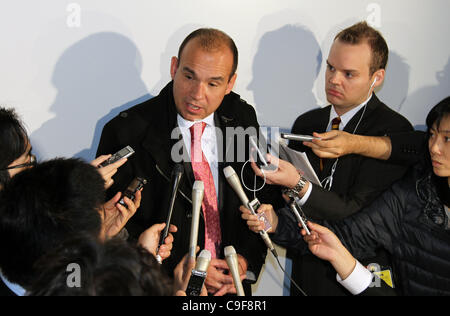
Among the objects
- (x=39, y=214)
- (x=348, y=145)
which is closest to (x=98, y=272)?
(x=39, y=214)

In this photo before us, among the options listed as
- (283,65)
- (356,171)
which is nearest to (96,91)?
(283,65)

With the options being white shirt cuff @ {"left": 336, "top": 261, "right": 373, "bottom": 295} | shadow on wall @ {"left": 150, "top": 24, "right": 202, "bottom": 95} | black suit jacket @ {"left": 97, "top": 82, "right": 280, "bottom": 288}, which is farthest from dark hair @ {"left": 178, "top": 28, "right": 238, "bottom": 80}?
white shirt cuff @ {"left": 336, "top": 261, "right": 373, "bottom": 295}

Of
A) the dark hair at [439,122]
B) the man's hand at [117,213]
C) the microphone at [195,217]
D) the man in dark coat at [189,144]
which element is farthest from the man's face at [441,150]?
the man's hand at [117,213]

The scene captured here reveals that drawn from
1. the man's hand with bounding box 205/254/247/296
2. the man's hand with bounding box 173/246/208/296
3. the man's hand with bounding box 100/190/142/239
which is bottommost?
the man's hand with bounding box 205/254/247/296

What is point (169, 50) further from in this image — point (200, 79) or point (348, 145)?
point (348, 145)

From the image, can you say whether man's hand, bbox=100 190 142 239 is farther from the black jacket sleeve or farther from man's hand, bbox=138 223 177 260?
the black jacket sleeve

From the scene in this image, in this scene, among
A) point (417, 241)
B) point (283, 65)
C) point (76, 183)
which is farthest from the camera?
point (283, 65)

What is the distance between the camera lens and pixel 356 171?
7.62 feet

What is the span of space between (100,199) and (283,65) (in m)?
1.55

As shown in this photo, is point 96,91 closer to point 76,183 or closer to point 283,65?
point 283,65

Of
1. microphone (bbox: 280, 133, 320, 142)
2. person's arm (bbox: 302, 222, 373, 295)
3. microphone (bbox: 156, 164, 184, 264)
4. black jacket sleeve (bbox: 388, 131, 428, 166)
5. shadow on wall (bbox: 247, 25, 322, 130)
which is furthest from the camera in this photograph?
shadow on wall (bbox: 247, 25, 322, 130)

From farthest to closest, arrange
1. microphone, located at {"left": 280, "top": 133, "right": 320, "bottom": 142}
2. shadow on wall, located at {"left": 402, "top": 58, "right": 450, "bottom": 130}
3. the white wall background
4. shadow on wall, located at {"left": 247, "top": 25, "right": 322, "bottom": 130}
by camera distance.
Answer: shadow on wall, located at {"left": 402, "top": 58, "right": 450, "bottom": 130}
shadow on wall, located at {"left": 247, "top": 25, "right": 322, "bottom": 130}
the white wall background
microphone, located at {"left": 280, "top": 133, "right": 320, "bottom": 142}

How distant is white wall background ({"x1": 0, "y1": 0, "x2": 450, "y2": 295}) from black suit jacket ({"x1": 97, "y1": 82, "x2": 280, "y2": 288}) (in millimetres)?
361

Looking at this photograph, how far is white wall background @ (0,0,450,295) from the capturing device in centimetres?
244
